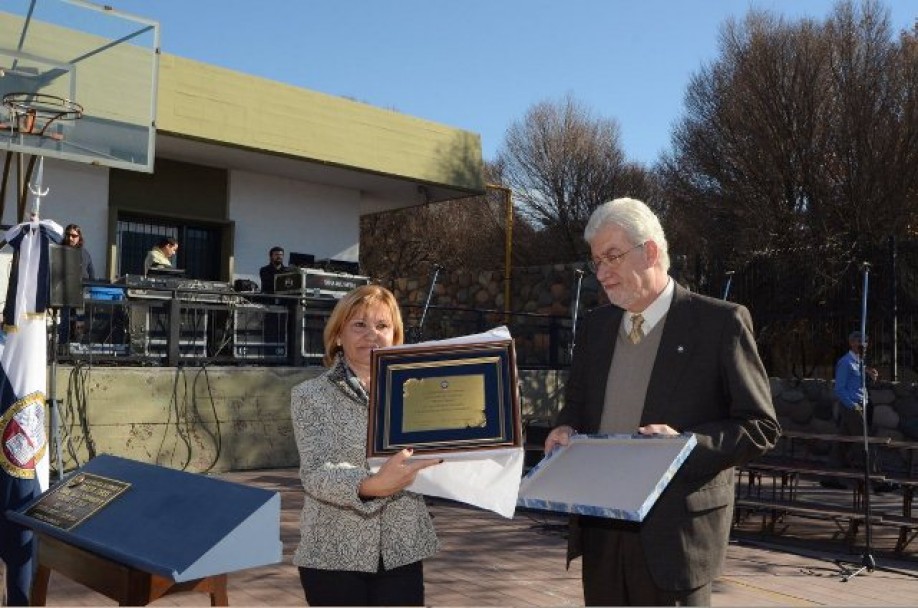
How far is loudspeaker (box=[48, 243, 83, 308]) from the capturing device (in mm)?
7281

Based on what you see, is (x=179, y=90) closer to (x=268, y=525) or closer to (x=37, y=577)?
(x=37, y=577)

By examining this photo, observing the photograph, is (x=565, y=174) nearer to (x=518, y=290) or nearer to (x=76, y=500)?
(x=518, y=290)

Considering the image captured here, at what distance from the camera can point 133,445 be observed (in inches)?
434

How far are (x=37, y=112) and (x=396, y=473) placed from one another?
9.27m

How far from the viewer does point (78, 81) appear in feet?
35.9

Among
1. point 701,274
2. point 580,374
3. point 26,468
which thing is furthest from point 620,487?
point 701,274

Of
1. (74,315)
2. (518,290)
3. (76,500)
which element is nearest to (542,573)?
(76,500)

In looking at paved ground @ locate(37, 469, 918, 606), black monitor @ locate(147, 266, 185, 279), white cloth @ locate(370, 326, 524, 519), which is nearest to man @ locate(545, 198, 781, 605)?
white cloth @ locate(370, 326, 524, 519)

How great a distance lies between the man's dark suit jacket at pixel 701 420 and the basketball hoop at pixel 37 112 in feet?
29.3

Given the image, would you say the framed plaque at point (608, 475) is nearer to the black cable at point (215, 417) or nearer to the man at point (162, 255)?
the black cable at point (215, 417)

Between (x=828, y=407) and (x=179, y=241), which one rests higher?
(x=179, y=241)

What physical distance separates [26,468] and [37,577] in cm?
268

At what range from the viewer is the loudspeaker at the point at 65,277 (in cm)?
728

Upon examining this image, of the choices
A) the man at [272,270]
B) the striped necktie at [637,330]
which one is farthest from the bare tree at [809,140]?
the striped necktie at [637,330]
